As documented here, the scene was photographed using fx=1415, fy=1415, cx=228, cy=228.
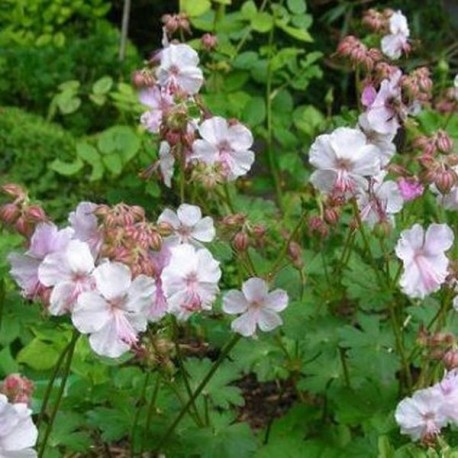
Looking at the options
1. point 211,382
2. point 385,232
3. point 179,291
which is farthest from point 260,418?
point 179,291

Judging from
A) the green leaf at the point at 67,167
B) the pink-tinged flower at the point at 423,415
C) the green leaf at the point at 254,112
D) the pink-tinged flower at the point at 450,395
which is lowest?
the green leaf at the point at 67,167

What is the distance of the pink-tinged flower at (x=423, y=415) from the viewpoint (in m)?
2.16

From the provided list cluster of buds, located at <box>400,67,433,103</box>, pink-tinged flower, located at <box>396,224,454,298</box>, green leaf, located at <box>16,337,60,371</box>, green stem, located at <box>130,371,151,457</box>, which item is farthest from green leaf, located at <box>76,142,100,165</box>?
pink-tinged flower, located at <box>396,224,454,298</box>

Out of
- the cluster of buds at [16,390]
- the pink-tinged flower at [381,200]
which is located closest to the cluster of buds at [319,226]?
the pink-tinged flower at [381,200]

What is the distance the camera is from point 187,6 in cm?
408

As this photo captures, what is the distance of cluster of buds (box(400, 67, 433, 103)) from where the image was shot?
2.42 metres

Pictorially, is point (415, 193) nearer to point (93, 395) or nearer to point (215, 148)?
point (215, 148)

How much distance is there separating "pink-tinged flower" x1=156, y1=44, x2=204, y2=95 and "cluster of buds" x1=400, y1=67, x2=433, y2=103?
369 mm

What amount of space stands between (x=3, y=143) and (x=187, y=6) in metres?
0.81

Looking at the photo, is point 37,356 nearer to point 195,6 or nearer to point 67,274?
point 67,274

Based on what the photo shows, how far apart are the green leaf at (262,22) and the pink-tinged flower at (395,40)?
1178 millimetres

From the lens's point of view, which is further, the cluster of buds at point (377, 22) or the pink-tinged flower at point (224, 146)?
the cluster of buds at point (377, 22)

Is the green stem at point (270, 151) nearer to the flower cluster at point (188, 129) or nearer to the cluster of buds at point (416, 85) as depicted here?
the flower cluster at point (188, 129)

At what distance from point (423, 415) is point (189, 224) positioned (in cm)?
47
